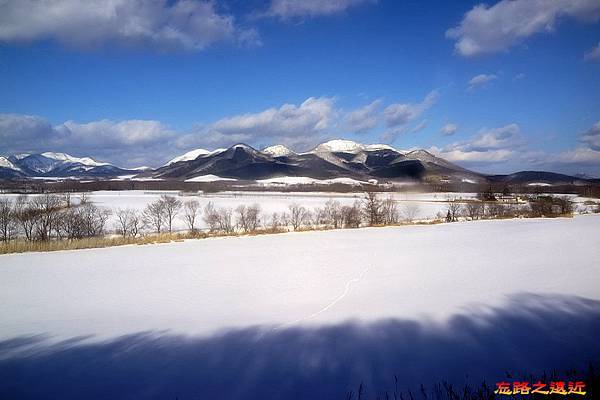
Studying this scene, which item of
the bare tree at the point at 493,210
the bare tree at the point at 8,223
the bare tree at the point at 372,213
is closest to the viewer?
the bare tree at the point at 8,223

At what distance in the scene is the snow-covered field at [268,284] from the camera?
7.32 meters

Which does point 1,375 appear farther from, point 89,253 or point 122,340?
point 89,253

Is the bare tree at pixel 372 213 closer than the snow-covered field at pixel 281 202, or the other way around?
A: the bare tree at pixel 372 213

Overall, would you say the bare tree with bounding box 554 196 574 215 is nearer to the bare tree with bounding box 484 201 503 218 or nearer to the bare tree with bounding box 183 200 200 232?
the bare tree with bounding box 484 201 503 218

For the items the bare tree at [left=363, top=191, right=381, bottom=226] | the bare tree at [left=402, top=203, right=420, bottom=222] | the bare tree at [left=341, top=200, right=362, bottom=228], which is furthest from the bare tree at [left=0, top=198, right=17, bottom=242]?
the bare tree at [left=402, top=203, right=420, bottom=222]

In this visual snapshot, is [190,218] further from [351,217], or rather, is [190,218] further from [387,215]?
[387,215]

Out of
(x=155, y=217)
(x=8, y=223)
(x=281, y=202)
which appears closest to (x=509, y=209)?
(x=281, y=202)

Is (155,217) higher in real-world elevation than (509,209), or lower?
higher

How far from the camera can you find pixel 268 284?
1009 cm

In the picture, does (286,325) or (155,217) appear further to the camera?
(155,217)

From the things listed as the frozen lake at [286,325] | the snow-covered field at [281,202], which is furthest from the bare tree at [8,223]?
the frozen lake at [286,325]

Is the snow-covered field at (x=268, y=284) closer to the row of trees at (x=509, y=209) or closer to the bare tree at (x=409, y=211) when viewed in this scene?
the bare tree at (x=409, y=211)

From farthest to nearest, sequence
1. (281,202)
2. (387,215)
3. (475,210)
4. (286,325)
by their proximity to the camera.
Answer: (281,202), (475,210), (387,215), (286,325)

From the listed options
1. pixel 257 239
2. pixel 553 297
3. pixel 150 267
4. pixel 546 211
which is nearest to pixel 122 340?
pixel 150 267
